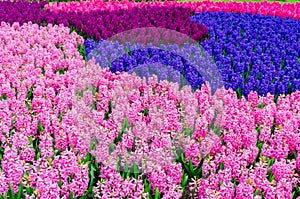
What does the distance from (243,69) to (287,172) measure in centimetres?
566

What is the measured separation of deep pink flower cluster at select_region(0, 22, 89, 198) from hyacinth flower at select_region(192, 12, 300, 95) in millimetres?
4152

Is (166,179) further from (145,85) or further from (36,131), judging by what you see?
(145,85)

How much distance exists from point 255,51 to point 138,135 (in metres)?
7.61

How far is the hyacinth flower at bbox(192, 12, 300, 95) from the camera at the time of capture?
10.4 meters

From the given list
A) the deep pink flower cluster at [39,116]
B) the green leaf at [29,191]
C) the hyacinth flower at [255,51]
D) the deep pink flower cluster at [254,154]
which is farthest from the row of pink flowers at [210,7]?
the green leaf at [29,191]

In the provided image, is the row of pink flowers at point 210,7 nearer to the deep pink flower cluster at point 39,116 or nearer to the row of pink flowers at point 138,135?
the deep pink flower cluster at point 39,116

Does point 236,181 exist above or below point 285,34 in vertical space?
below

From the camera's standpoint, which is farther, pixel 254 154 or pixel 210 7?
pixel 210 7

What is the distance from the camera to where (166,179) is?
5805 millimetres

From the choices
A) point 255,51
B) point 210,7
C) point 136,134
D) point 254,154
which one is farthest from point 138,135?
point 210,7

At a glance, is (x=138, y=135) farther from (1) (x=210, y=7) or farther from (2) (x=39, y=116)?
(1) (x=210, y=7)

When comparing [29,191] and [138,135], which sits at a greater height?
[138,135]

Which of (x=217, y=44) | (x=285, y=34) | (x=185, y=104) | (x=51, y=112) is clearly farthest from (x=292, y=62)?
(x=51, y=112)

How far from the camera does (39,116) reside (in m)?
7.93
